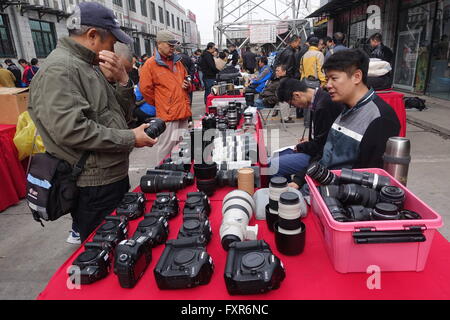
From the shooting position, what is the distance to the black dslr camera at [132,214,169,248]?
4.50 feet

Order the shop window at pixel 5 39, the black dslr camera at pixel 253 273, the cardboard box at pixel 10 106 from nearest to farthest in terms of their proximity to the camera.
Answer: the black dslr camera at pixel 253 273
the cardboard box at pixel 10 106
the shop window at pixel 5 39

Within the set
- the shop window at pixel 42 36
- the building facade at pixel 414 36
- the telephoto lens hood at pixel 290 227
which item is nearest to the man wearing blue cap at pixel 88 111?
the telephoto lens hood at pixel 290 227

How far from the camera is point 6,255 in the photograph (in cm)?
286

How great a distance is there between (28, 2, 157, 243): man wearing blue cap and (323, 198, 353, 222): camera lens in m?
1.03

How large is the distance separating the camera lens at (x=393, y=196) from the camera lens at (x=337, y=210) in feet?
0.58

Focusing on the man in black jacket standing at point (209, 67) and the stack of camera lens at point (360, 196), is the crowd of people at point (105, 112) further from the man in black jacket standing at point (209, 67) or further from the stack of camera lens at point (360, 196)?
the man in black jacket standing at point (209, 67)

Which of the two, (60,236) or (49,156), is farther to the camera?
(60,236)

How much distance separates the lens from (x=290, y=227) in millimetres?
1268

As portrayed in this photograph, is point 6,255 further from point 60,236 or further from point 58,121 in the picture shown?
point 58,121

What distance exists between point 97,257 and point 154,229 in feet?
0.88

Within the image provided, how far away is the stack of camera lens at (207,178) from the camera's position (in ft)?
6.36
